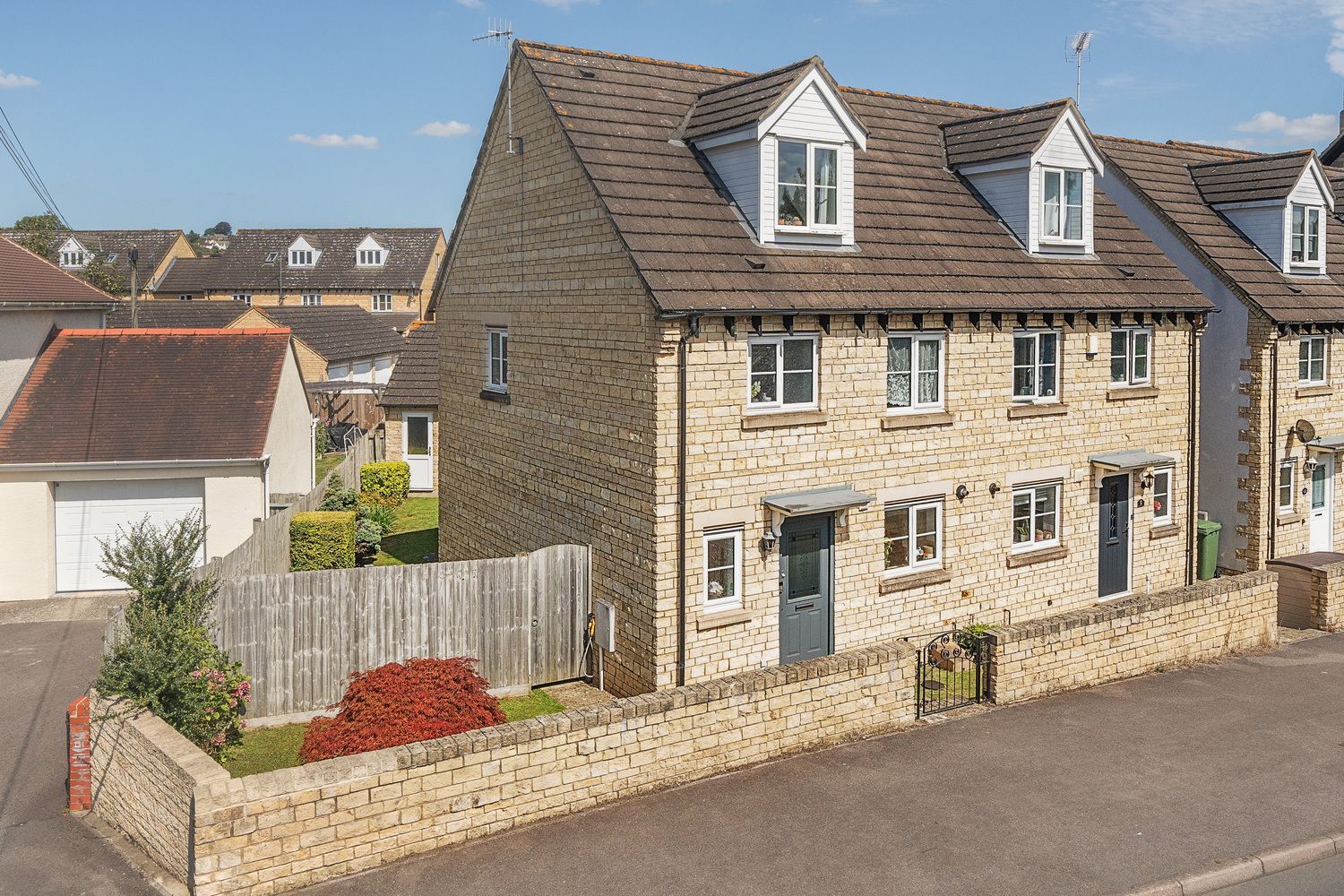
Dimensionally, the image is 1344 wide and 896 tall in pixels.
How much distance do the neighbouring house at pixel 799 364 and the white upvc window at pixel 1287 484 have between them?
3393 mm

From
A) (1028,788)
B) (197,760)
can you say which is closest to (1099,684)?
(1028,788)

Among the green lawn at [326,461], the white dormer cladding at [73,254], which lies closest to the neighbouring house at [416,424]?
the green lawn at [326,461]

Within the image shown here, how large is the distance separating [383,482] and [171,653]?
17891 millimetres

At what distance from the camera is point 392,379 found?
32.2m

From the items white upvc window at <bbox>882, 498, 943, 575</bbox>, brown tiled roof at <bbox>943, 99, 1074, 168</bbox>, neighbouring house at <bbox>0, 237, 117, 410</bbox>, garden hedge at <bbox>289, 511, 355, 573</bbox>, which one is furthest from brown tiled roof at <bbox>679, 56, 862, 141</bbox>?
neighbouring house at <bbox>0, 237, 117, 410</bbox>

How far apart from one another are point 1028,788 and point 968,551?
507cm

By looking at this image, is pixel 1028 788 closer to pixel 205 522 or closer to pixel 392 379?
pixel 205 522

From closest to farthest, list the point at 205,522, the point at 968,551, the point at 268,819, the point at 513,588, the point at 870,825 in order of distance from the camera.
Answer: the point at 268,819
the point at 870,825
the point at 513,588
the point at 968,551
the point at 205,522

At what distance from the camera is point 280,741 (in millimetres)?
13508

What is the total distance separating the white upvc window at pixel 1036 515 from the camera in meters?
17.5

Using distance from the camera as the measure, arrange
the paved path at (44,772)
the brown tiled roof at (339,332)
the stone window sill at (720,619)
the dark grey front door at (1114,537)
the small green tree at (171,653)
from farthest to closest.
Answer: the brown tiled roof at (339,332)
the dark grey front door at (1114,537)
the stone window sill at (720,619)
the small green tree at (171,653)
the paved path at (44,772)

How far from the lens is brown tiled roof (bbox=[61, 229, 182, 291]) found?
232ft

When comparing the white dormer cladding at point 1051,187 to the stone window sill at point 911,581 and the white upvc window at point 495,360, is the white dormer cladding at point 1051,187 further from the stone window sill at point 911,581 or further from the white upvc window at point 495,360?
the white upvc window at point 495,360

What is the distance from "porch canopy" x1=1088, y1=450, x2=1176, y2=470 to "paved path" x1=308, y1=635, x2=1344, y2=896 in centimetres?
454
